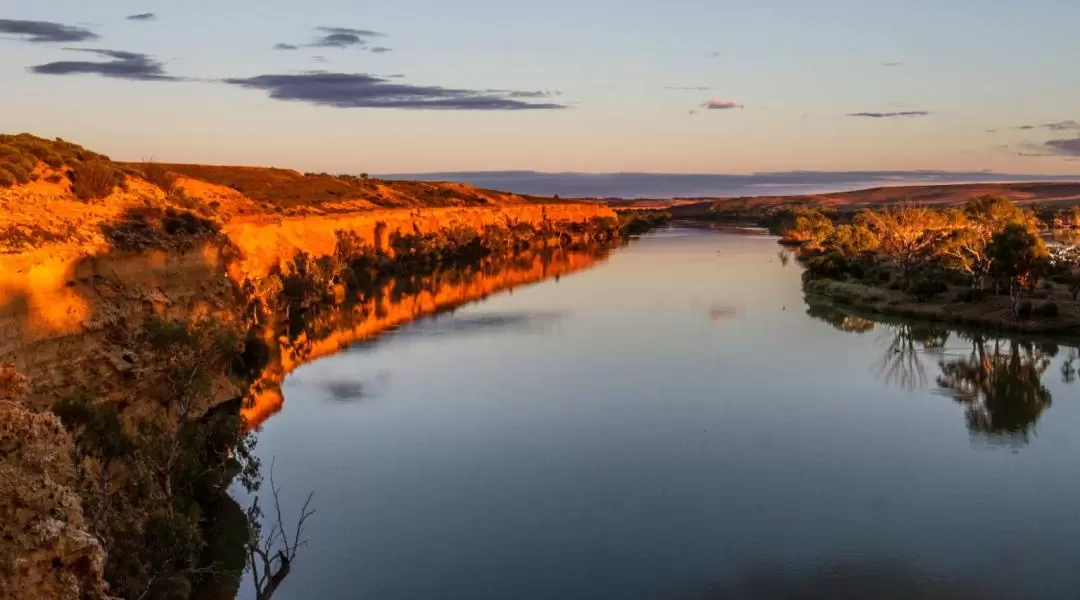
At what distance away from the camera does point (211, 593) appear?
14.0m

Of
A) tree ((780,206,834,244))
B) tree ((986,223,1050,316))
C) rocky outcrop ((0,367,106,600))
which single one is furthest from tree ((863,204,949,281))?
rocky outcrop ((0,367,106,600))

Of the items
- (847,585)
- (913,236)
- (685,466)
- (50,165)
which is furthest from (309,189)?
(847,585)

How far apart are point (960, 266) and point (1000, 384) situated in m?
17.7

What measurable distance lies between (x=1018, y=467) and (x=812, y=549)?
7623 mm

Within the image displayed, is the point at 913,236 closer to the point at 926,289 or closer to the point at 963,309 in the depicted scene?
the point at 926,289

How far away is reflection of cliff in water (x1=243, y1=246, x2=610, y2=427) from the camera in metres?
30.6

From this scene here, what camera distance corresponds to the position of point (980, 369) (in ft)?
100

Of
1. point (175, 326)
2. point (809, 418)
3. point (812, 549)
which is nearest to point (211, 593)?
point (175, 326)

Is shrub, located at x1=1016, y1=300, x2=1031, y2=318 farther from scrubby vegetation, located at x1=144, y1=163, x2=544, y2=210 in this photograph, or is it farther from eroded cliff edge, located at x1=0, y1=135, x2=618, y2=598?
scrubby vegetation, located at x1=144, y1=163, x2=544, y2=210

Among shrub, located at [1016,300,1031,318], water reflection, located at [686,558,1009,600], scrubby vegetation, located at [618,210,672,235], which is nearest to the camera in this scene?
water reflection, located at [686,558,1009,600]

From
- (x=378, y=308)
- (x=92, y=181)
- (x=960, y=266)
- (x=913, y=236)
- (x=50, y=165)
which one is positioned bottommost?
(x=378, y=308)

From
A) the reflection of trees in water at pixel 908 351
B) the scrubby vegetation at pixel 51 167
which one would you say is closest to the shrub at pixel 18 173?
the scrubby vegetation at pixel 51 167

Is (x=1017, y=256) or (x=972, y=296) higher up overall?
(x=1017, y=256)

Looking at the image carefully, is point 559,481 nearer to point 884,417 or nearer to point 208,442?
point 208,442
